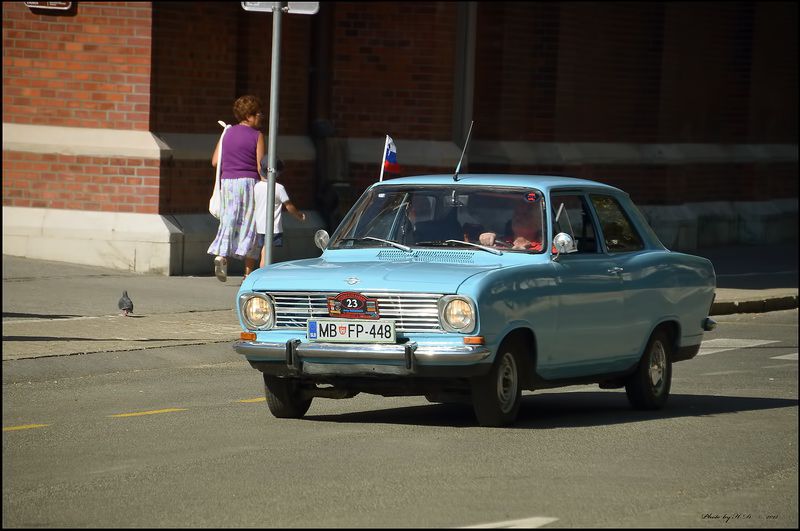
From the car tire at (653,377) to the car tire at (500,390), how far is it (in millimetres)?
1418

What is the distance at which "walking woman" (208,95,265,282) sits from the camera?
1625 centimetres

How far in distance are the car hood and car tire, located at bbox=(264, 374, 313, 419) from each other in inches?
24.3

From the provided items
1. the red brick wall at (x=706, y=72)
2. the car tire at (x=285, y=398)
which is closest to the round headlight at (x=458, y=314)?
the car tire at (x=285, y=398)

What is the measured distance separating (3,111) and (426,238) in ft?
32.0

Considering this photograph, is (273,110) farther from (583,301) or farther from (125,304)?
(583,301)

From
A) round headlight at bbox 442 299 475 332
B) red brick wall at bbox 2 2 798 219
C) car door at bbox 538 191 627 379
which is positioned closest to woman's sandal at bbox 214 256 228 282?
red brick wall at bbox 2 2 798 219

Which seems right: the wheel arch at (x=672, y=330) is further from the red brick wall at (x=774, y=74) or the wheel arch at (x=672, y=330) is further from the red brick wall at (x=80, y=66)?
the red brick wall at (x=774, y=74)

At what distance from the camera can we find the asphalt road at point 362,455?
759 cm

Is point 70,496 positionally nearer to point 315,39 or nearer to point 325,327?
point 325,327

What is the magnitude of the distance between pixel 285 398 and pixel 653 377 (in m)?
2.67

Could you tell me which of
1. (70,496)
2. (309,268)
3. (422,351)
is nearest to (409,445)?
(422,351)

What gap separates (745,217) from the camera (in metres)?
29.4

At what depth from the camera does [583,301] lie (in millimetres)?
10797

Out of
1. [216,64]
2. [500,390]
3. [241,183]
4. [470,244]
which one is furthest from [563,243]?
[216,64]
